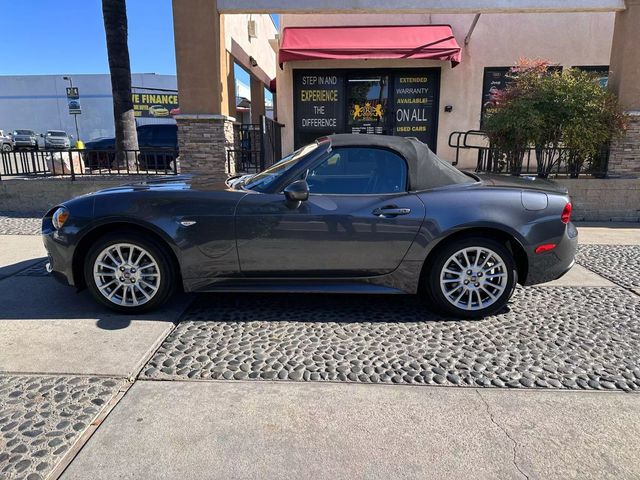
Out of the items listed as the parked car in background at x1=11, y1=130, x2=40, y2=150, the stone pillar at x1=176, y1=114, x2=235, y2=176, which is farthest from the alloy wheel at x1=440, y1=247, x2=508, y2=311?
the parked car in background at x1=11, y1=130, x2=40, y2=150

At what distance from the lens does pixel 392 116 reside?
474 inches

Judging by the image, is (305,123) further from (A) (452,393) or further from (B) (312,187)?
(A) (452,393)

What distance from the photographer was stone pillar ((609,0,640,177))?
26.6ft

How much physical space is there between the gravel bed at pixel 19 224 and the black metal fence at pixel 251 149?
11.3 ft

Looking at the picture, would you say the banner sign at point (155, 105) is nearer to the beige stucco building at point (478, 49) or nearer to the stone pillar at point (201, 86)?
the beige stucco building at point (478, 49)

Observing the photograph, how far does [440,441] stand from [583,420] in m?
0.85

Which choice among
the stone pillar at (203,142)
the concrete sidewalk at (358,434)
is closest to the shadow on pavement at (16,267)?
the concrete sidewalk at (358,434)

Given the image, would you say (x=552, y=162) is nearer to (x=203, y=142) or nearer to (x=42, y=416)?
(x=203, y=142)

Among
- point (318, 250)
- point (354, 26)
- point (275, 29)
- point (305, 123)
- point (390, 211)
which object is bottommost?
point (318, 250)

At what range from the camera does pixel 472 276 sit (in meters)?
3.78

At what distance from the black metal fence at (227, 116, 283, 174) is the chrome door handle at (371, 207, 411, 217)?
5.73m

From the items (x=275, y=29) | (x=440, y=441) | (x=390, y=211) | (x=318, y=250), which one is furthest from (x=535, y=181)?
(x=275, y=29)

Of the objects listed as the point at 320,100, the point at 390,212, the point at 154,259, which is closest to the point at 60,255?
the point at 154,259

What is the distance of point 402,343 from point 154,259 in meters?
2.10
